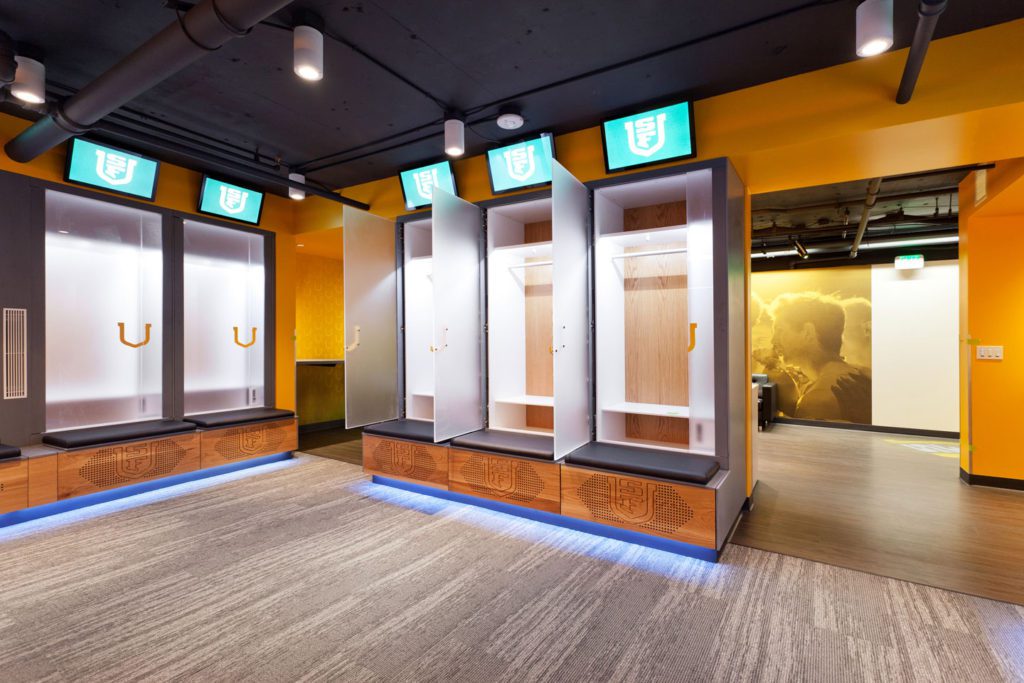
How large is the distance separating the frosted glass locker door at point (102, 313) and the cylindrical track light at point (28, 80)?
1690 mm

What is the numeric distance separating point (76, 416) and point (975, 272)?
28.0 ft

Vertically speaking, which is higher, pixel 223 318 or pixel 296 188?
pixel 296 188

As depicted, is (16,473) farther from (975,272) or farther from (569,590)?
(975,272)

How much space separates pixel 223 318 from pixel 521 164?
12.8ft

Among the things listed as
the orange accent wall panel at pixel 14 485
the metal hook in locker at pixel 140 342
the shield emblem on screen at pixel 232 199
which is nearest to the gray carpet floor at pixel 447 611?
the orange accent wall panel at pixel 14 485

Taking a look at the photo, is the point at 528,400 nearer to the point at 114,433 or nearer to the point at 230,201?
the point at 114,433

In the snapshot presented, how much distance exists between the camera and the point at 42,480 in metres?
3.67

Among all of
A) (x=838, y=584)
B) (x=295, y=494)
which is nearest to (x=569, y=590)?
(x=838, y=584)

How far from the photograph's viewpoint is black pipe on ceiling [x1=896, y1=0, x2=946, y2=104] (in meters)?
2.00

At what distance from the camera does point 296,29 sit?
2.47 metres

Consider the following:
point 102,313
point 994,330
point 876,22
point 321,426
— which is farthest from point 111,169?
point 994,330

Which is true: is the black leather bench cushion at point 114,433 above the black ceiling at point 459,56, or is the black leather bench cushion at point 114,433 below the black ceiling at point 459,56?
below

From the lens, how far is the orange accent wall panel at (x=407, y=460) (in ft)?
13.5

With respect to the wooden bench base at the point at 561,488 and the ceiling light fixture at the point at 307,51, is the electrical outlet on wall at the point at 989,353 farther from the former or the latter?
the ceiling light fixture at the point at 307,51
